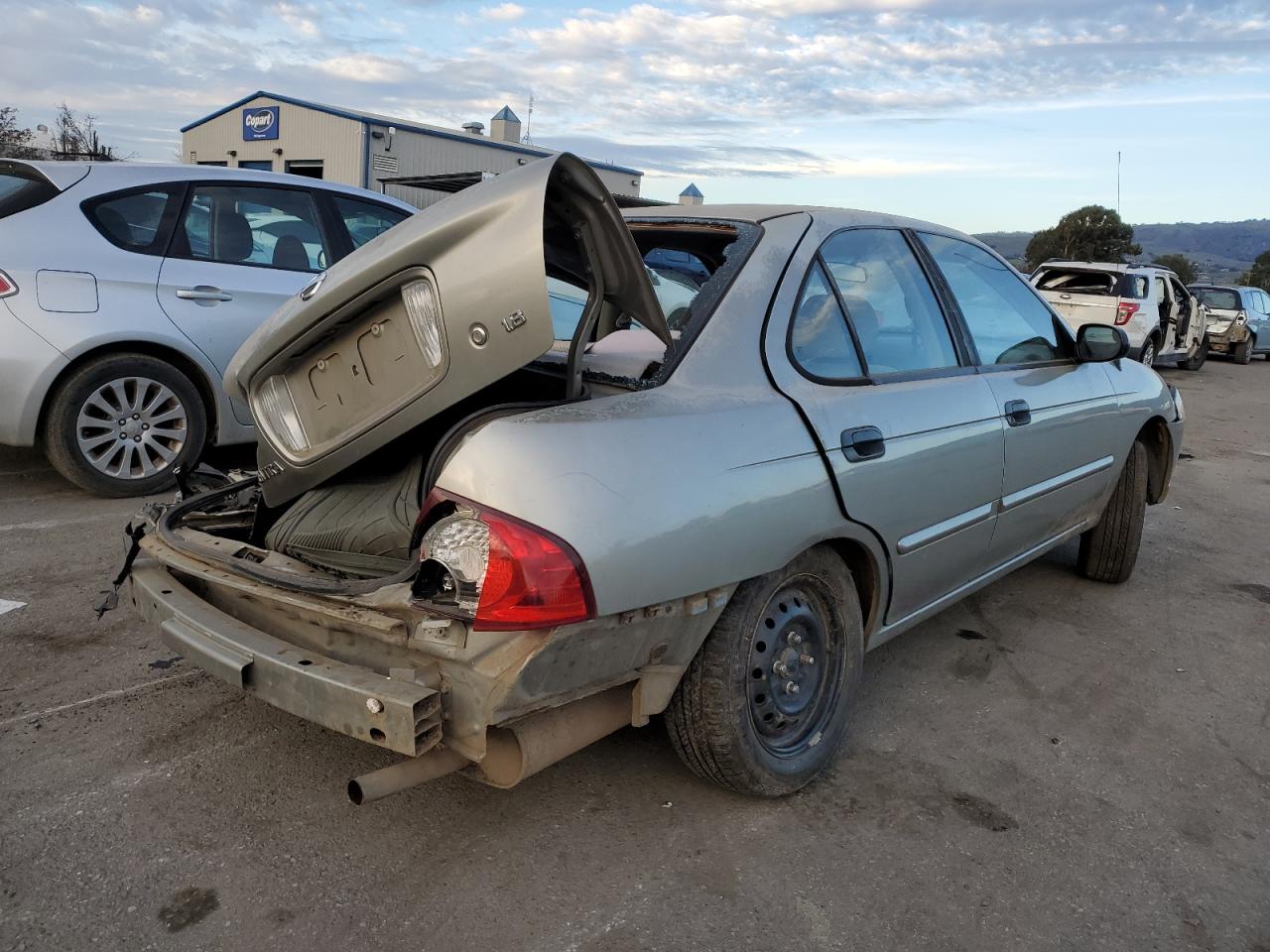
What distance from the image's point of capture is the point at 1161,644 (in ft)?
14.1

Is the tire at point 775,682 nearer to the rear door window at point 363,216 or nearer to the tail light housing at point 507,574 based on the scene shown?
the tail light housing at point 507,574

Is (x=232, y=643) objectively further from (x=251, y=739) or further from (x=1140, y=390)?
(x=1140, y=390)

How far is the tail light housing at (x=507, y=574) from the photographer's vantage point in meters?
2.10

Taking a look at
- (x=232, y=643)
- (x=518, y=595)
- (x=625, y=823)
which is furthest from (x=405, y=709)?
(x=625, y=823)

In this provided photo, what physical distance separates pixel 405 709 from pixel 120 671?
1.81 meters

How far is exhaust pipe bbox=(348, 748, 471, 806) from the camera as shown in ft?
6.95

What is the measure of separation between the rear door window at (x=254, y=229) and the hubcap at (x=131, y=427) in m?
0.78

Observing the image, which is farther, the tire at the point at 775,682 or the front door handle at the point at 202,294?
the front door handle at the point at 202,294

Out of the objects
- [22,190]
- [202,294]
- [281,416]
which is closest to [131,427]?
[202,294]

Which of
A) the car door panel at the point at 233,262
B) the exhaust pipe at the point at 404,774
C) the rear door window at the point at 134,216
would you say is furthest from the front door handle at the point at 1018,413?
the rear door window at the point at 134,216

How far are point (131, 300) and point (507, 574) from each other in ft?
12.9

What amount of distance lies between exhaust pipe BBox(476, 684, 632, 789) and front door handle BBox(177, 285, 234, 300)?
13.0 feet

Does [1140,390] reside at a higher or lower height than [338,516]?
higher

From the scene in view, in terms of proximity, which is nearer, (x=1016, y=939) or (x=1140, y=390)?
(x=1016, y=939)
